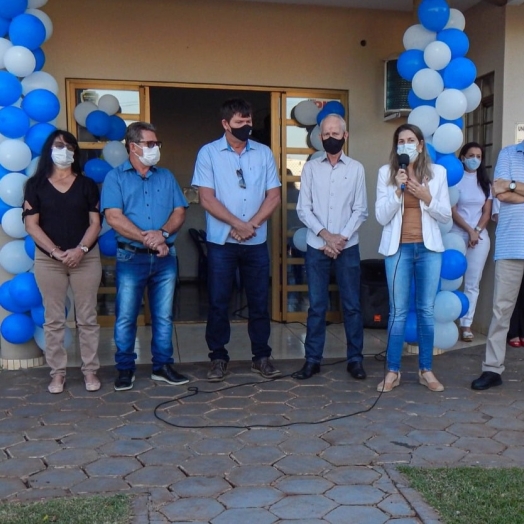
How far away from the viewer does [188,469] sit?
3.26m

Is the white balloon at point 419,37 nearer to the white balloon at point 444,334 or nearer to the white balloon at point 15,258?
the white balloon at point 444,334

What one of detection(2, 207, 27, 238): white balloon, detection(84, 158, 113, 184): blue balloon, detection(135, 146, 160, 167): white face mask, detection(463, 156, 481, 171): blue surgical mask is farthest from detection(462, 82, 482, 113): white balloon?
detection(2, 207, 27, 238): white balloon

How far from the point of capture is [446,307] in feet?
15.7

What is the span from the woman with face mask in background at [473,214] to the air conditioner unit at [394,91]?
37.3 inches

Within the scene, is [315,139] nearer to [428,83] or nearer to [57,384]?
[428,83]

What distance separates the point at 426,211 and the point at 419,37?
166cm

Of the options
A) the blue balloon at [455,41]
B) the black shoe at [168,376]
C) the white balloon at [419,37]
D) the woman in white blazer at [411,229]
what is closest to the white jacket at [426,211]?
the woman in white blazer at [411,229]

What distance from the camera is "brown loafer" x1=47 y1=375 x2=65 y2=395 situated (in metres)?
4.42

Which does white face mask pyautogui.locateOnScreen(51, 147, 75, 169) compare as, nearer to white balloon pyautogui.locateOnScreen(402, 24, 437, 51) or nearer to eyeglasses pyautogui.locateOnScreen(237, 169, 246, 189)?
eyeglasses pyautogui.locateOnScreen(237, 169, 246, 189)

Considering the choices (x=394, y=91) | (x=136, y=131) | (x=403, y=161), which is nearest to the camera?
(x=403, y=161)

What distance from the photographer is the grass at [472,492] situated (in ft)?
8.98

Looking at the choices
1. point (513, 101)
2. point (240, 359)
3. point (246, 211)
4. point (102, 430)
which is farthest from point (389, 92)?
point (102, 430)

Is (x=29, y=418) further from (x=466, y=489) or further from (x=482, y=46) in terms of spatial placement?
(x=482, y=46)

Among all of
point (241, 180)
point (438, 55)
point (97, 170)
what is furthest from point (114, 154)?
point (438, 55)
